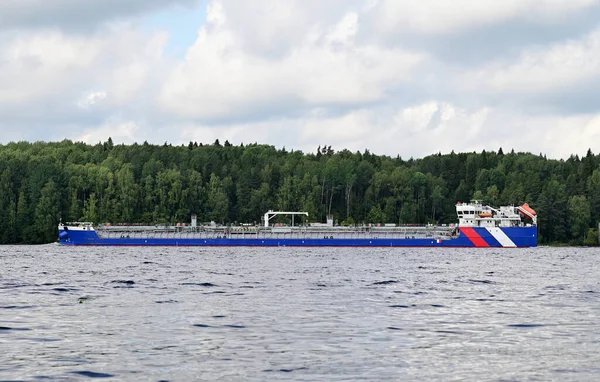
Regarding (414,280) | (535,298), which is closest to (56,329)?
(535,298)

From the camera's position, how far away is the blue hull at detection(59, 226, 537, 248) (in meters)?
172

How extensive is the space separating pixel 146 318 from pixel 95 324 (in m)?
2.87

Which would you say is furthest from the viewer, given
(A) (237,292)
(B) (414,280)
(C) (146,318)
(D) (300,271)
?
(D) (300,271)

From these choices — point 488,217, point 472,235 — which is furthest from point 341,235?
point 488,217

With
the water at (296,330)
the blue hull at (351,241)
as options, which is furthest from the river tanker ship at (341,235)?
the water at (296,330)

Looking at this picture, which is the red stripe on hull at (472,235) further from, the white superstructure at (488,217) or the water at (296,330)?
the water at (296,330)

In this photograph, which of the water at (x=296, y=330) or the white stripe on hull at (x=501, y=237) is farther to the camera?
the white stripe on hull at (x=501, y=237)

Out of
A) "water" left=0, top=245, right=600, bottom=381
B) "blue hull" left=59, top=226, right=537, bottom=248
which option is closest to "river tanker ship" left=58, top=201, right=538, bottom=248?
"blue hull" left=59, top=226, right=537, bottom=248

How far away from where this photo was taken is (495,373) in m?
28.6

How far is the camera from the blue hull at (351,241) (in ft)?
565

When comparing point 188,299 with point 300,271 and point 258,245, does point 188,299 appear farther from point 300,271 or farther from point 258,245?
point 258,245

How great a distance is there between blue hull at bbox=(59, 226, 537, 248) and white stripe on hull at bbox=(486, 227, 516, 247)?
191mm

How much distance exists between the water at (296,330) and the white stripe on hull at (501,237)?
350 ft

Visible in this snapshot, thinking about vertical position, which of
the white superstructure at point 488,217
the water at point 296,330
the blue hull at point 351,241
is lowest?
the water at point 296,330
